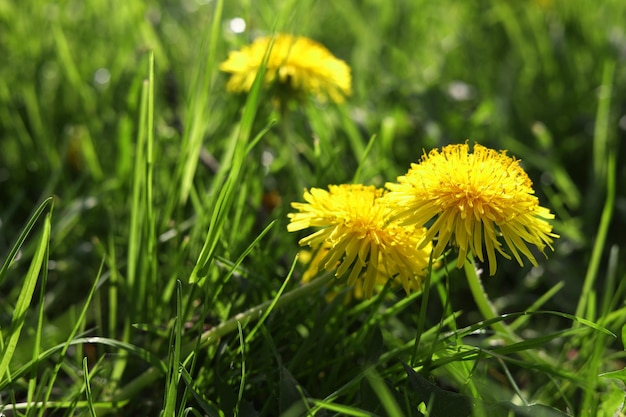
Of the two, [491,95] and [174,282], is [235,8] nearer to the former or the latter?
[491,95]

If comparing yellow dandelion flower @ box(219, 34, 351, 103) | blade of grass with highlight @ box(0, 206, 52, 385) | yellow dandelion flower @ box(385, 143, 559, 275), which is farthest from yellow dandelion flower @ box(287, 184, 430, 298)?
yellow dandelion flower @ box(219, 34, 351, 103)

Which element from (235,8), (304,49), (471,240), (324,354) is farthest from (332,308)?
(235,8)

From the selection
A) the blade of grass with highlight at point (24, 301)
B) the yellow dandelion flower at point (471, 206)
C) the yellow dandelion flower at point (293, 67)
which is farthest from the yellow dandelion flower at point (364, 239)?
the yellow dandelion flower at point (293, 67)

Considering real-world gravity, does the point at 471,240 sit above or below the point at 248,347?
above

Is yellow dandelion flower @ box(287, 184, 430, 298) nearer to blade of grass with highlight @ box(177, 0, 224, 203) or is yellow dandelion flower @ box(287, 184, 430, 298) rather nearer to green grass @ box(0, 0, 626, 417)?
green grass @ box(0, 0, 626, 417)

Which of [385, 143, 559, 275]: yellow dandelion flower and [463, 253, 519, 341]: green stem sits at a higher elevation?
[385, 143, 559, 275]: yellow dandelion flower
